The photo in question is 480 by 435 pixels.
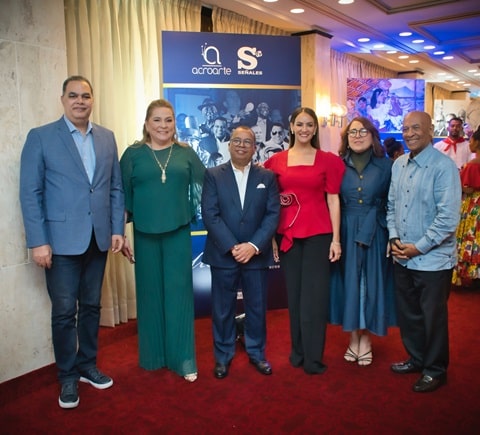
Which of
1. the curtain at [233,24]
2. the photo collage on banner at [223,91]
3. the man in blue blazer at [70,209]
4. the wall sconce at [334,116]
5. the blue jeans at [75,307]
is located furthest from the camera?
the wall sconce at [334,116]

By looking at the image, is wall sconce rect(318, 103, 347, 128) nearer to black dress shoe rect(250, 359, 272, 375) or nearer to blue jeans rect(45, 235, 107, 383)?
black dress shoe rect(250, 359, 272, 375)

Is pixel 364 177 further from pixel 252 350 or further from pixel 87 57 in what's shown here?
pixel 87 57

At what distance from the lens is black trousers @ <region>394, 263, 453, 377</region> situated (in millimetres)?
2848

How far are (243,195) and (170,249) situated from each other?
21.6 inches

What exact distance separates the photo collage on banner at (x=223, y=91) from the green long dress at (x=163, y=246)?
1.09 metres

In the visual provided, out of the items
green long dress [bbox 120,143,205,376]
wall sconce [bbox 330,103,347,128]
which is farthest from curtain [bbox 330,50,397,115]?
green long dress [bbox 120,143,205,376]

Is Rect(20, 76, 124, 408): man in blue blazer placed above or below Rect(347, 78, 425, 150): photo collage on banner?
below

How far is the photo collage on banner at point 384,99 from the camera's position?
25.0ft

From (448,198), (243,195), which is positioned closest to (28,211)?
(243,195)

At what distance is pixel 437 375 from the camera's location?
116 inches

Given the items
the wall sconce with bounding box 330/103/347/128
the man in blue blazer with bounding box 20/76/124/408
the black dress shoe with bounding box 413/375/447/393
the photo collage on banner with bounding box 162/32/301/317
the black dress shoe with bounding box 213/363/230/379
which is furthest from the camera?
the wall sconce with bounding box 330/103/347/128

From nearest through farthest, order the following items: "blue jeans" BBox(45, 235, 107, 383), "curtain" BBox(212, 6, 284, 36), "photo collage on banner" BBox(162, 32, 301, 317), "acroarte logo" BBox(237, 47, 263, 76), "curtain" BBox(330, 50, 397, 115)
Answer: "blue jeans" BBox(45, 235, 107, 383) < "photo collage on banner" BBox(162, 32, 301, 317) < "acroarte logo" BBox(237, 47, 263, 76) < "curtain" BBox(212, 6, 284, 36) < "curtain" BBox(330, 50, 397, 115)

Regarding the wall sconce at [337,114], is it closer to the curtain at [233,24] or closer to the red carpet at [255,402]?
the curtain at [233,24]

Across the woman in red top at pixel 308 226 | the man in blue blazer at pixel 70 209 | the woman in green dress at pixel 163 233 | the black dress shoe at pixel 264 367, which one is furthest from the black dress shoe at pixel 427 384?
the man in blue blazer at pixel 70 209
